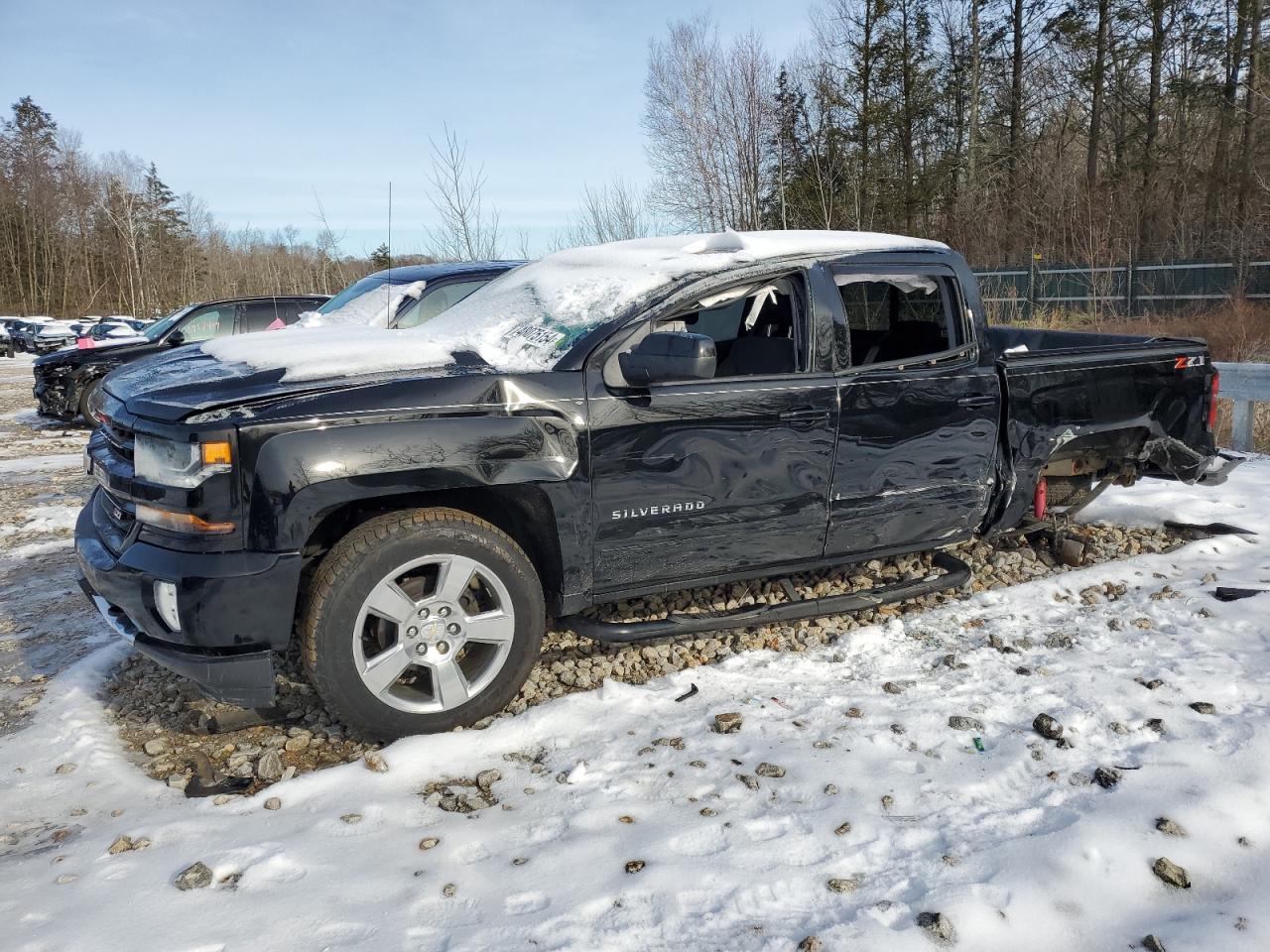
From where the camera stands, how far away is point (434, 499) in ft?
10.2

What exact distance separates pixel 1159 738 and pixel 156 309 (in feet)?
198

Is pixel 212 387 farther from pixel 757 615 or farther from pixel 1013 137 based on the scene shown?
pixel 1013 137

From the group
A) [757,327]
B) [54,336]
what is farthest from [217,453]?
[54,336]

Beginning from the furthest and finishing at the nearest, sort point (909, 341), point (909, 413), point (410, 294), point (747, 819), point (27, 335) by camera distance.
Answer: point (27, 335)
point (410, 294)
point (909, 341)
point (909, 413)
point (747, 819)

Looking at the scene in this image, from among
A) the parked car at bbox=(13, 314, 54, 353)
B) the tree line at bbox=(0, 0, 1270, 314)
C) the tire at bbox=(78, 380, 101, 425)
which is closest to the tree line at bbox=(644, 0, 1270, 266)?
the tree line at bbox=(0, 0, 1270, 314)

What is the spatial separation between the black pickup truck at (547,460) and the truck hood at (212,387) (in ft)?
0.04

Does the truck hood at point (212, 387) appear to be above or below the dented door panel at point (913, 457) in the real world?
above

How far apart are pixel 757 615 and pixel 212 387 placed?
227cm

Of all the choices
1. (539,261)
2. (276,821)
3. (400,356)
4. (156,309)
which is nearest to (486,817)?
(276,821)

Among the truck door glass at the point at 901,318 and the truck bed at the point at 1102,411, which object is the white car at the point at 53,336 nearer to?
the truck door glass at the point at 901,318

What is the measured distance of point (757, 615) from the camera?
3.59m

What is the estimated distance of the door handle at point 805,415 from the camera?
3512 millimetres

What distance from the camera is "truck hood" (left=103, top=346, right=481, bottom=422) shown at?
278 centimetres

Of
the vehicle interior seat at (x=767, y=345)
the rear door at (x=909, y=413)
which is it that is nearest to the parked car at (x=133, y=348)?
the vehicle interior seat at (x=767, y=345)
